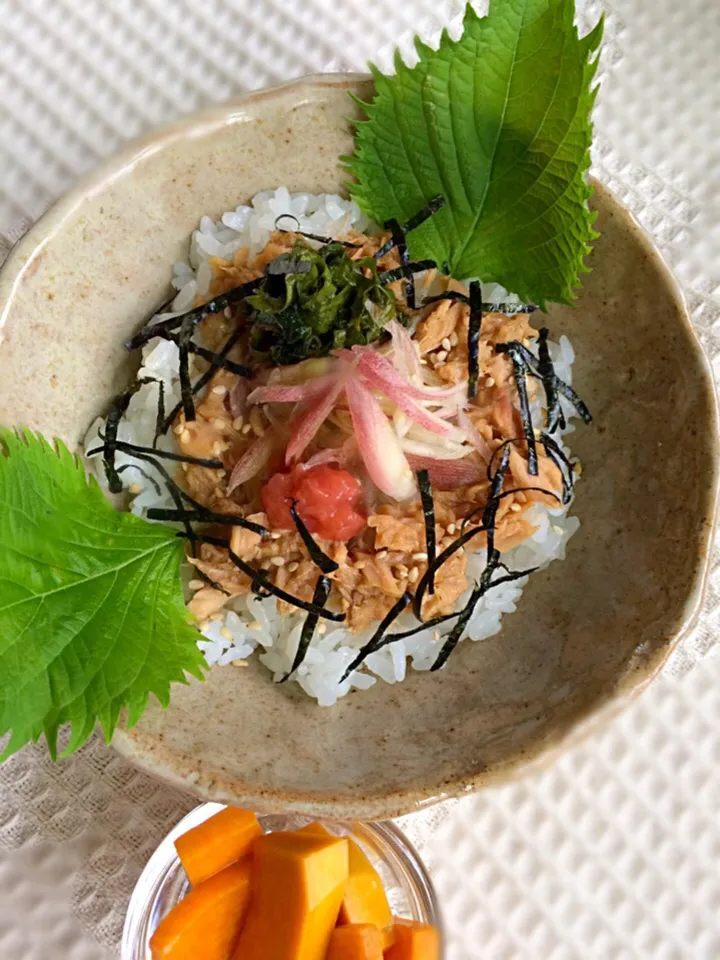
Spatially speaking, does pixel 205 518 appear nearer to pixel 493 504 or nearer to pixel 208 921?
pixel 493 504

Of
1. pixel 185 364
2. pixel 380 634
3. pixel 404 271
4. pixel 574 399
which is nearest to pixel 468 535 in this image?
pixel 380 634

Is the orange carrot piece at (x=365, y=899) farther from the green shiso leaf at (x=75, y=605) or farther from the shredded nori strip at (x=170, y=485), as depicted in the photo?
the shredded nori strip at (x=170, y=485)

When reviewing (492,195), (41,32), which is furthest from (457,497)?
(41,32)

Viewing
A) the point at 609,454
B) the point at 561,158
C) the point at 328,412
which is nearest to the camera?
the point at 328,412

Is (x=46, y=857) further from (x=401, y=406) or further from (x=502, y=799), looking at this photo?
(x=401, y=406)

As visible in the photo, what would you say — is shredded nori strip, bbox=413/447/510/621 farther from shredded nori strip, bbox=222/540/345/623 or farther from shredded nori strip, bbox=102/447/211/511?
shredded nori strip, bbox=102/447/211/511

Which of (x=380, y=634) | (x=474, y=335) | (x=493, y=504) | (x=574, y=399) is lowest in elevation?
(x=380, y=634)

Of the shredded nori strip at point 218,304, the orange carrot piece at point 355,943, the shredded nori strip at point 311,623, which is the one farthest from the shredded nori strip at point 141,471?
the orange carrot piece at point 355,943
